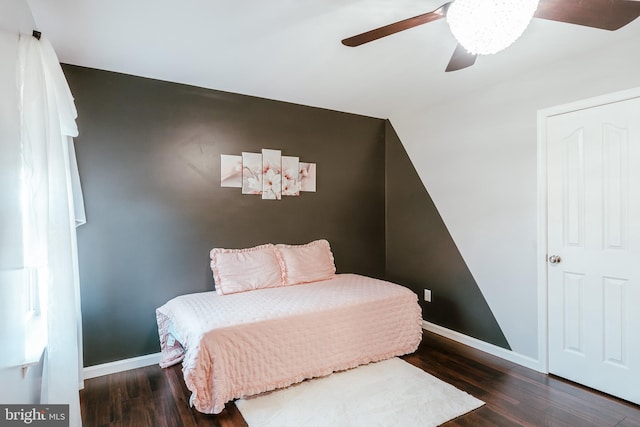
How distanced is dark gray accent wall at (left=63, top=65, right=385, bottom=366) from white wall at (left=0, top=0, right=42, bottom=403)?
1.27m

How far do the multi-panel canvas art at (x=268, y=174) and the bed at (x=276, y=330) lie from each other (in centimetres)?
70

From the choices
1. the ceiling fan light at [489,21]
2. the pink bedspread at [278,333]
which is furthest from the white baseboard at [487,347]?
the ceiling fan light at [489,21]

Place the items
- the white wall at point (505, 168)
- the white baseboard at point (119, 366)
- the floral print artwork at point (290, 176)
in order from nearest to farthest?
the white wall at point (505, 168) → the white baseboard at point (119, 366) → the floral print artwork at point (290, 176)

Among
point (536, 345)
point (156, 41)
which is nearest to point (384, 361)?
point (536, 345)

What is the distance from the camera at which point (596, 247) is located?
8.00 ft

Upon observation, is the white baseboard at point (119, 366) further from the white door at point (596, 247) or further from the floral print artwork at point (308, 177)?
the white door at point (596, 247)

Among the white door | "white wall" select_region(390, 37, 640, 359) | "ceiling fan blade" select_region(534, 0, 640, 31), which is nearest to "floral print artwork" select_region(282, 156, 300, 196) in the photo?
"white wall" select_region(390, 37, 640, 359)

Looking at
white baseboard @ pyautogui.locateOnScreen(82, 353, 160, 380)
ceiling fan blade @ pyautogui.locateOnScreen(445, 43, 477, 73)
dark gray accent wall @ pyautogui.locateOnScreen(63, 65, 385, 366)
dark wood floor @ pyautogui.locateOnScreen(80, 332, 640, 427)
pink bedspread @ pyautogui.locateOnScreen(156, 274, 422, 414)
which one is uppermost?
ceiling fan blade @ pyautogui.locateOnScreen(445, 43, 477, 73)

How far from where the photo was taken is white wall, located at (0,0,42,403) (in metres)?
A: 1.30

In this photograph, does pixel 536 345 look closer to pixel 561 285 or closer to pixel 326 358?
pixel 561 285

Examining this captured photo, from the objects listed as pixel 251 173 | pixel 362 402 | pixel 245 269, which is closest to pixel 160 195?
pixel 251 173

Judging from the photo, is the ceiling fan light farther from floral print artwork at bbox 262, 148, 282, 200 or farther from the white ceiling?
floral print artwork at bbox 262, 148, 282, 200

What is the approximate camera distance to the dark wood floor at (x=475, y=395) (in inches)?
82.0

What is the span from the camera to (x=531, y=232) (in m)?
2.82
